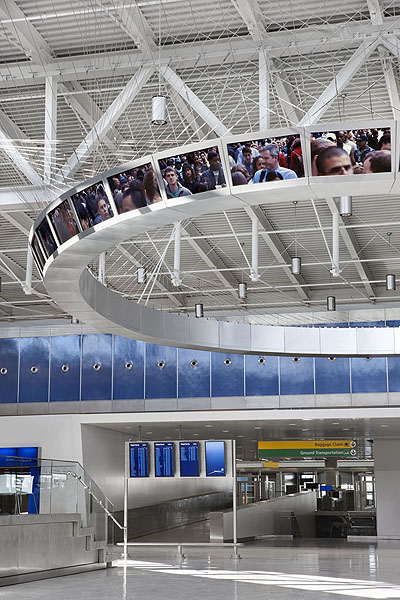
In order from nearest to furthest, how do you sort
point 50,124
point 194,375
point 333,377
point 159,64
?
point 159,64 < point 50,124 < point 333,377 < point 194,375

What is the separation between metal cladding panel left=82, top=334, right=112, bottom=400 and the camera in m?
30.9

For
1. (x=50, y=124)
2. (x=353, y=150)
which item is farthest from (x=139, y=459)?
(x=353, y=150)

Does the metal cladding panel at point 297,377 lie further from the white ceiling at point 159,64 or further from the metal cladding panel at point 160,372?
the white ceiling at point 159,64

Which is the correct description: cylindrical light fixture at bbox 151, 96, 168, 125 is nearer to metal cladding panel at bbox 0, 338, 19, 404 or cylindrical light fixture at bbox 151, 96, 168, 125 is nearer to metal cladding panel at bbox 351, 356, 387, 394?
metal cladding panel at bbox 351, 356, 387, 394

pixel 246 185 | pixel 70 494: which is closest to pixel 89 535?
pixel 70 494

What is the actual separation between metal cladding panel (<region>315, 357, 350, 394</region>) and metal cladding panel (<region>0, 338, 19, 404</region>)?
37.8ft

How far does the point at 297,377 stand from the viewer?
2975cm

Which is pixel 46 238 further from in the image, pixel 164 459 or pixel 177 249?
pixel 164 459

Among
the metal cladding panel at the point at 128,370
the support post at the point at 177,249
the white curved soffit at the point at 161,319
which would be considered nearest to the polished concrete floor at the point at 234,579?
the white curved soffit at the point at 161,319

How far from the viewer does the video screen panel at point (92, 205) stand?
11367 mm

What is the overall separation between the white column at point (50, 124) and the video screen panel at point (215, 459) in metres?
8.51

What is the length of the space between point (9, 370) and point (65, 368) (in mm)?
2283

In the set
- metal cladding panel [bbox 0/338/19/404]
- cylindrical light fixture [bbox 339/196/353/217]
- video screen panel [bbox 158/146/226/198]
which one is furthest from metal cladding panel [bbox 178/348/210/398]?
video screen panel [bbox 158/146/226/198]

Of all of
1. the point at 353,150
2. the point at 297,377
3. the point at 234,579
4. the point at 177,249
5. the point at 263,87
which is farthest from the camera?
the point at 297,377
